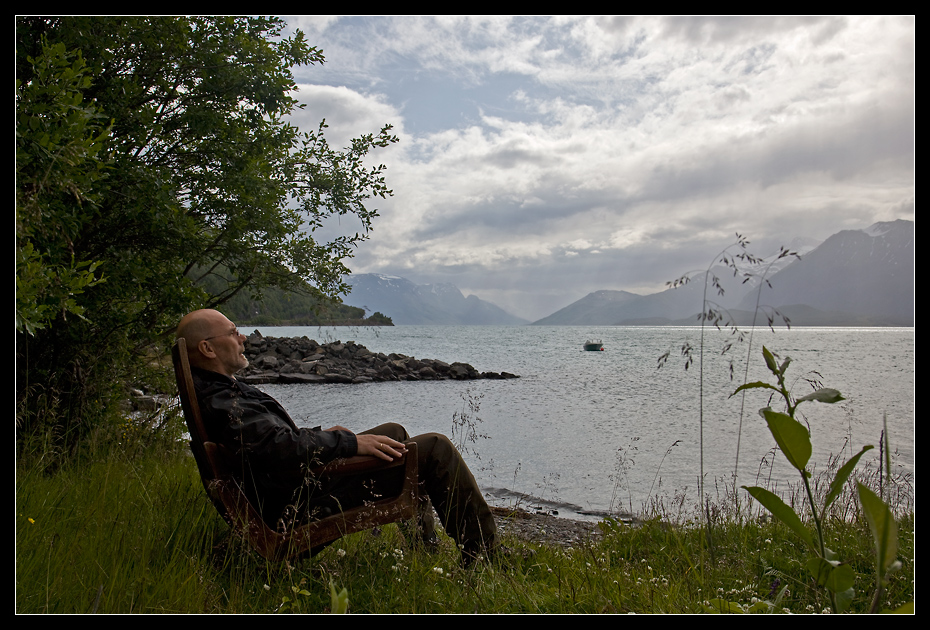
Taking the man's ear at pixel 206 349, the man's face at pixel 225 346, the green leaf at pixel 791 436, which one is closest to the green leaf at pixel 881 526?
the green leaf at pixel 791 436

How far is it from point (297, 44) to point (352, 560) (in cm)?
450

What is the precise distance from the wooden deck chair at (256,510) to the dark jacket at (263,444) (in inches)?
2.2

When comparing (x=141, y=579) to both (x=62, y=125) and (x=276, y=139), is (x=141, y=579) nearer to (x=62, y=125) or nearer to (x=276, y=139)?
(x=62, y=125)

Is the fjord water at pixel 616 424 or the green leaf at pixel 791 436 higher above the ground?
the green leaf at pixel 791 436

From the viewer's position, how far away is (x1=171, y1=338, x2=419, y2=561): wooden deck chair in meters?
2.53

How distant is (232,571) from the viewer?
260 cm

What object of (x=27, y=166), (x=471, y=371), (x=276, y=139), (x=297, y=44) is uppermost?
(x=297, y=44)

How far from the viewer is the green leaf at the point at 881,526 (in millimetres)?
857

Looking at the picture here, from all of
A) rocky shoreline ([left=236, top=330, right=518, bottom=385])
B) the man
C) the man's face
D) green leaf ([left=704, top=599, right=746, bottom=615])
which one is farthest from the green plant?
rocky shoreline ([left=236, top=330, right=518, bottom=385])

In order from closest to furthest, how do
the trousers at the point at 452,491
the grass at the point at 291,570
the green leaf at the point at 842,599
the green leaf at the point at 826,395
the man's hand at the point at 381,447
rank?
the green leaf at the point at 826,395
the green leaf at the point at 842,599
the grass at the point at 291,570
the man's hand at the point at 381,447
the trousers at the point at 452,491

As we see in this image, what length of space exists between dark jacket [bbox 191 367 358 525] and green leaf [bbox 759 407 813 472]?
1.98 m

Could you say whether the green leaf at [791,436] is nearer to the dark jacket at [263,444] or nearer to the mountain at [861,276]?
the mountain at [861,276]
